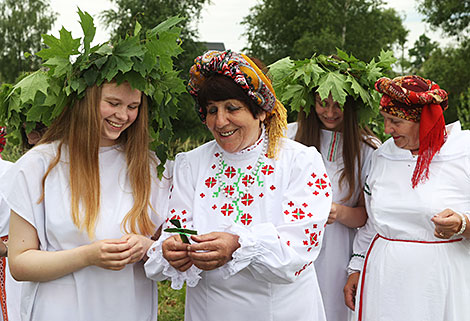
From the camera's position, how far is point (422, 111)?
135 inches

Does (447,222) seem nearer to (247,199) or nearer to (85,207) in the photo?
(247,199)

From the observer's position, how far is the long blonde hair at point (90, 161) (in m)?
2.87

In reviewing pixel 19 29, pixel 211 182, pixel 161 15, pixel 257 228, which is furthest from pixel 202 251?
pixel 19 29

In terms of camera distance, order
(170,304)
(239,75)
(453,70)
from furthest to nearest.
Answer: (453,70) → (170,304) → (239,75)

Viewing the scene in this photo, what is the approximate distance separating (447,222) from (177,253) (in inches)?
64.0

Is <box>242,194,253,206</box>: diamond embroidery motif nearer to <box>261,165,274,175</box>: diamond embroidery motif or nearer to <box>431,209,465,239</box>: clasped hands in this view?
<box>261,165,274,175</box>: diamond embroidery motif

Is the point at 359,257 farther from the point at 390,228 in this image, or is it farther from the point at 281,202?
the point at 281,202

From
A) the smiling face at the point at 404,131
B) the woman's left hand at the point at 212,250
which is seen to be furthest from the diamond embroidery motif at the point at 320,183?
the smiling face at the point at 404,131

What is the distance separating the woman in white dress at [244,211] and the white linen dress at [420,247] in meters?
0.59

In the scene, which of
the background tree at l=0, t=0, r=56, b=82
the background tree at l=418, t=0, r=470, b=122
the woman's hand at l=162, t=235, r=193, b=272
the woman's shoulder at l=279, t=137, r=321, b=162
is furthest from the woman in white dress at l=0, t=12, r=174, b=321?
the background tree at l=0, t=0, r=56, b=82

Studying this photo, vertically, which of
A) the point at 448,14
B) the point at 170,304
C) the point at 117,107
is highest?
the point at 448,14

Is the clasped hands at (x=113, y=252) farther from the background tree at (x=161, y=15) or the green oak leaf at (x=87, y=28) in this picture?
the background tree at (x=161, y=15)

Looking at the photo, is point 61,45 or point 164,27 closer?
point 61,45

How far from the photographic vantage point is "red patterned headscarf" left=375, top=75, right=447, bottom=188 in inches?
134
